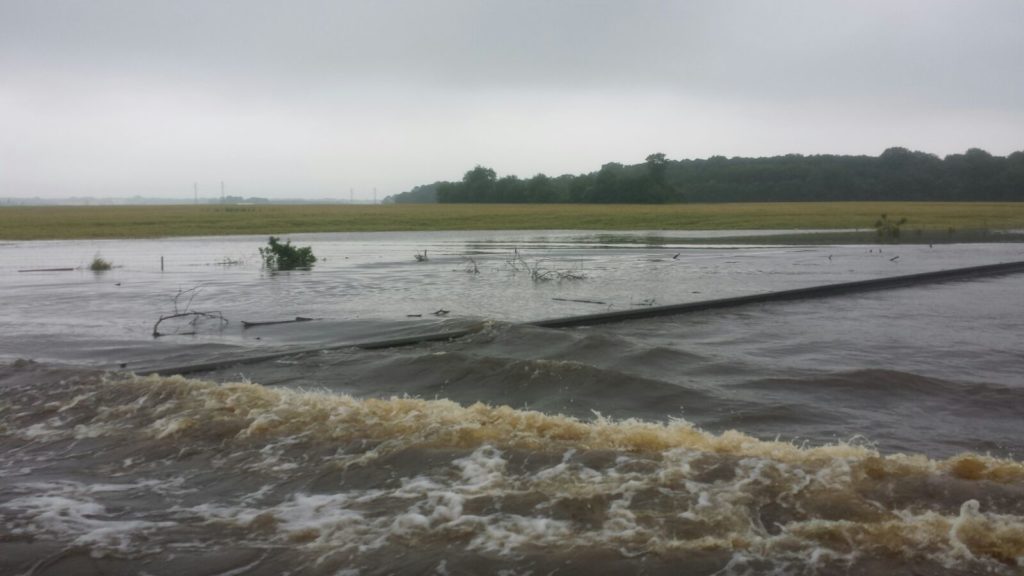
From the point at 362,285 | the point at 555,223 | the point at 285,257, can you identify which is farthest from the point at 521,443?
the point at 555,223

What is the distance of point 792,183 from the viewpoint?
9206 centimetres

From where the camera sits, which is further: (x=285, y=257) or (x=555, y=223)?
(x=555, y=223)

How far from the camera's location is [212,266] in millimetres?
23500

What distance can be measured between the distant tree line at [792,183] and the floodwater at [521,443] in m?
74.7

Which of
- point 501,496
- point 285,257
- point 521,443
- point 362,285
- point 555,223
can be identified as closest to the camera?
point 501,496

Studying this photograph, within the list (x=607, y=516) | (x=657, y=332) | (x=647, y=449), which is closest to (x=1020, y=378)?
(x=657, y=332)

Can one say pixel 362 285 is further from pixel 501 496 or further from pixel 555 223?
pixel 555 223

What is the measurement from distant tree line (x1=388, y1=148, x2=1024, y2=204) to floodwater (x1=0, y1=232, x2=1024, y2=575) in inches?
2943

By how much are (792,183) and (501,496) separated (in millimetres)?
93951

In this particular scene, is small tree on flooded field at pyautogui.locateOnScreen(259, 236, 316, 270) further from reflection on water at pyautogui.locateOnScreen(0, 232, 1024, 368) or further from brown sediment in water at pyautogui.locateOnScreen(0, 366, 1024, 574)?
brown sediment in water at pyautogui.locateOnScreen(0, 366, 1024, 574)

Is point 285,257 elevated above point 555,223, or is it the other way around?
point 555,223

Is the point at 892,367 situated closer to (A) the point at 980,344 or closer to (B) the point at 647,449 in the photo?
(A) the point at 980,344

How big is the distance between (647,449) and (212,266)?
20653 millimetres

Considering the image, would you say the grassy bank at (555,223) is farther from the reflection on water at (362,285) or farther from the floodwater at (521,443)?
the floodwater at (521,443)
